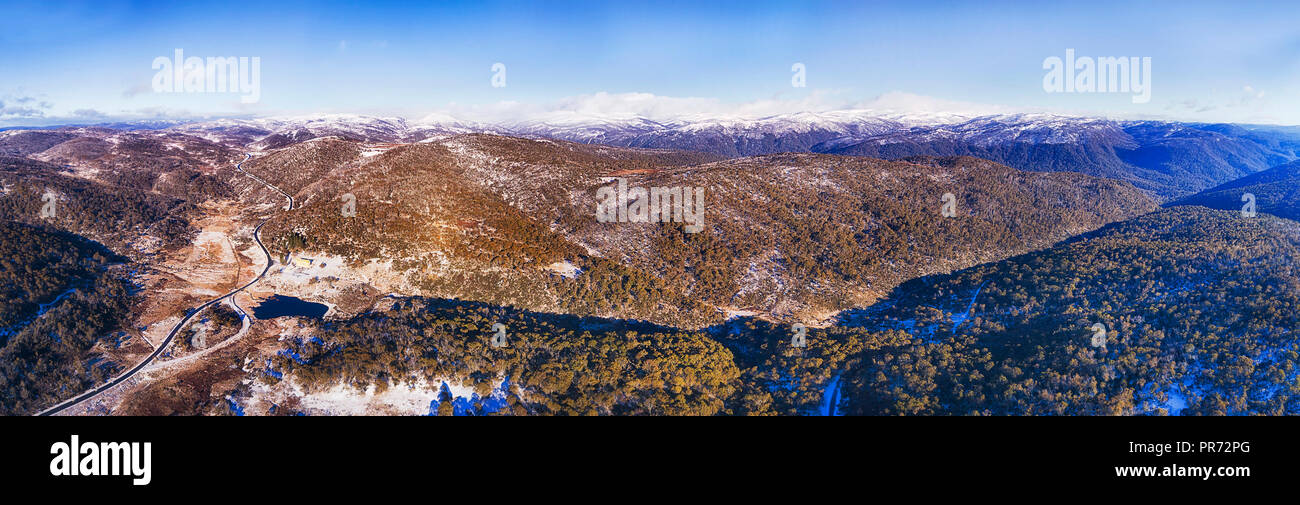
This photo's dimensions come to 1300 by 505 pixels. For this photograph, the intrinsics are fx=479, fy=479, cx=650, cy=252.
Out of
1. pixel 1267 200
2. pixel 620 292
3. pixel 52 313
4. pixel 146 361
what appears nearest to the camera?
pixel 146 361

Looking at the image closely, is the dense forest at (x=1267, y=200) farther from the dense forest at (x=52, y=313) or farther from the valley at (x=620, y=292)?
the dense forest at (x=52, y=313)

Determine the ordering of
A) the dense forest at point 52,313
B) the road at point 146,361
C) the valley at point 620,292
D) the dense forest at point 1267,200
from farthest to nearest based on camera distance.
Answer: the dense forest at point 1267,200
the valley at point 620,292
the dense forest at point 52,313
the road at point 146,361

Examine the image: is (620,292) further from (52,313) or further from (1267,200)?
(1267,200)

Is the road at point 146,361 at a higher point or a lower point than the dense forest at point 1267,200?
lower

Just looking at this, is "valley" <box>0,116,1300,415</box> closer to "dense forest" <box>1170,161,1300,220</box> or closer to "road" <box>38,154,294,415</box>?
"road" <box>38,154,294,415</box>

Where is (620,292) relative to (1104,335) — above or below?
above

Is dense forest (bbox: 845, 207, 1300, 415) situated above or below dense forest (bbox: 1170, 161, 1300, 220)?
below

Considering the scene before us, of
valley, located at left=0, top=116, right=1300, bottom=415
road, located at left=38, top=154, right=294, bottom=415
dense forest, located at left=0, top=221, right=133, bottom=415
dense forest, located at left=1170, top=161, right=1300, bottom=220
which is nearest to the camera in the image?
road, located at left=38, top=154, right=294, bottom=415

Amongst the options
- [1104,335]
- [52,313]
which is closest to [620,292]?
[1104,335]

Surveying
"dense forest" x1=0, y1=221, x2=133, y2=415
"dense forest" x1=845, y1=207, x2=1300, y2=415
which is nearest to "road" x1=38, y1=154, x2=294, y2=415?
"dense forest" x1=0, y1=221, x2=133, y2=415

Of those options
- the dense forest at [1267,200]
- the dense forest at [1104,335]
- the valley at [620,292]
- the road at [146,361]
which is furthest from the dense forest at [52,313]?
the dense forest at [1267,200]

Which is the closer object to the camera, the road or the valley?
the road
